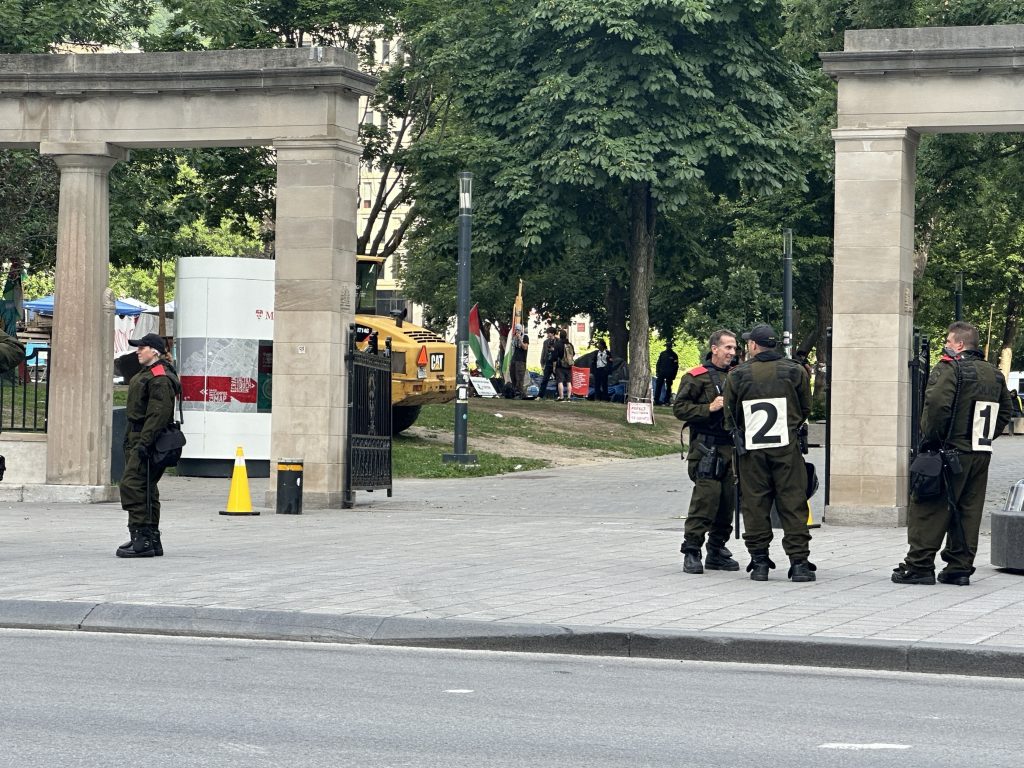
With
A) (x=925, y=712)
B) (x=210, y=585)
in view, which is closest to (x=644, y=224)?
(x=210, y=585)

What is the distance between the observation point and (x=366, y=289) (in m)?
32.9

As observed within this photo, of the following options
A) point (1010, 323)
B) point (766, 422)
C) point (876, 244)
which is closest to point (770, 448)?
point (766, 422)

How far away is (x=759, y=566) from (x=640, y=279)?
2951 cm

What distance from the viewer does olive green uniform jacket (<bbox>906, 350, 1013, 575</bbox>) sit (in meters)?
12.6

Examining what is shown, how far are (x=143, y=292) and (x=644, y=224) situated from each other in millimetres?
50407

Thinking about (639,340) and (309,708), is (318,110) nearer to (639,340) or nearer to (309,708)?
(309,708)

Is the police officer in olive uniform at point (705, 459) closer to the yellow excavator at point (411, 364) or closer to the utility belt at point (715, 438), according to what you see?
the utility belt at point (715, 438)

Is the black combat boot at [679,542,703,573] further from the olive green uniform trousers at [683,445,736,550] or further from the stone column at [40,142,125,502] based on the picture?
the stone column at [40,142,125,502]

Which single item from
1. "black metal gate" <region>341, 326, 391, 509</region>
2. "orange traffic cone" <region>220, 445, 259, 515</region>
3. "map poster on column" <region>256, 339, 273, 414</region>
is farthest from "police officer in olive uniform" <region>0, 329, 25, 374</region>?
"map poster on column" <region>256, 339, 273, 414</region>

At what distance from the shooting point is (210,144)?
20.7 m

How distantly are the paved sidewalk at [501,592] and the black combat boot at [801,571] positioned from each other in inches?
4.2

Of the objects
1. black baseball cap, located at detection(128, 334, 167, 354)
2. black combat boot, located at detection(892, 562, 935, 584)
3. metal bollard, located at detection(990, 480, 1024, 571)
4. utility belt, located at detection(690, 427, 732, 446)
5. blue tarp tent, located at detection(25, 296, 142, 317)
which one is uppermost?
blue tarp tent, located at detection(25, 296, 142, 317)

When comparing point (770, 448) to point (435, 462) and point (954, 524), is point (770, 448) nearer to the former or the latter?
point (954, 524)

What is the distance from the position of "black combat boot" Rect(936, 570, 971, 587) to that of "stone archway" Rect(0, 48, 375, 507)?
894cm
